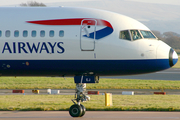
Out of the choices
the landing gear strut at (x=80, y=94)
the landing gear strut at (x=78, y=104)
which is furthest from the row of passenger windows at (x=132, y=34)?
the landing gear strut at (x=78, y=104)

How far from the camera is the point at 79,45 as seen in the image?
642 inches

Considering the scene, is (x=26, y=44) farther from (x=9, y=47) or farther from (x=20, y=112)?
(x=20, y=112)

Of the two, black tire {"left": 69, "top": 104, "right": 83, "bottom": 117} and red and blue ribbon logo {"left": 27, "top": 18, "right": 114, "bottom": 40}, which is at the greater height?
red and blue ribbon logo {"left": 27, "top": 18, "right": 114, "bottom": 40}

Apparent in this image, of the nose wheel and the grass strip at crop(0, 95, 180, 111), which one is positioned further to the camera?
the grass strip at crop(0, 95, 180, 111)

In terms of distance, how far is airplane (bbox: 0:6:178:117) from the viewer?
16312 millimetres

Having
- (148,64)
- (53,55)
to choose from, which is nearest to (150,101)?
(148,64)

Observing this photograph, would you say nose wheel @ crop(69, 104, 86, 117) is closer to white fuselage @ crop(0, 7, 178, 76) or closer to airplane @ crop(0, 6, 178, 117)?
airplane @ crop(0, 6, 178, 117)

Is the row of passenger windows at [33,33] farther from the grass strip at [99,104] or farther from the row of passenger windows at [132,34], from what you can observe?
the grass strip at [99,104]
